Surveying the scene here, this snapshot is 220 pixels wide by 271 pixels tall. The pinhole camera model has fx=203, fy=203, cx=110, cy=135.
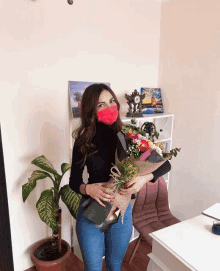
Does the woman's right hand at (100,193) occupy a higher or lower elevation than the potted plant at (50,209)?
higher

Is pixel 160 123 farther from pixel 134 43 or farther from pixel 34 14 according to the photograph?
pixel 34 14

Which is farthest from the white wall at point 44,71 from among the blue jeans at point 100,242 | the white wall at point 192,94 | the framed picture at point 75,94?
the blue jeans at point 100,242

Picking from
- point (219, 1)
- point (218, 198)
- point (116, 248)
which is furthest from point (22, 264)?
point (219, 1)

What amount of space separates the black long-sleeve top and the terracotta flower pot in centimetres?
85

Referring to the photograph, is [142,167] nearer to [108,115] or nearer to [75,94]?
[108,115]

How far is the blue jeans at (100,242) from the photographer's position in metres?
1.19

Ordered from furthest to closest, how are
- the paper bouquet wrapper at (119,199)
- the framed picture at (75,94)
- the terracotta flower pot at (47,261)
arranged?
the framed picture at (75,94), the terracotta flower pot at (47,261), the paper bouquet wrapper at (119,199)

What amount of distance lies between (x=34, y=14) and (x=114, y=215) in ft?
5.35

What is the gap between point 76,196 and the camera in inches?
65.3

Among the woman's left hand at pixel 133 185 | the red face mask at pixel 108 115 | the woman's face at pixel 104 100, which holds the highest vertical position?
the woman's face at pixel 104 100

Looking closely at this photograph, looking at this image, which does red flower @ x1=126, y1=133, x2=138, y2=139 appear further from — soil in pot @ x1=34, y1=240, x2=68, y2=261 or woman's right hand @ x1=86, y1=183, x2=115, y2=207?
soil in pot @ x1=34, y1=240, x2=68, y2=261

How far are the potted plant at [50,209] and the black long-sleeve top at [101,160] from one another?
432mm

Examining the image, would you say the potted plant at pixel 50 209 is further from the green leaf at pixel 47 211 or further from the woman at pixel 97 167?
the woman at pixel 97 167

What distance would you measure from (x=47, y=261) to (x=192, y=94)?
2208 mm
